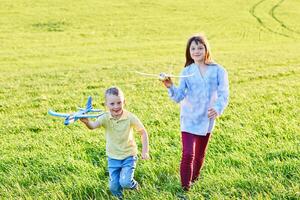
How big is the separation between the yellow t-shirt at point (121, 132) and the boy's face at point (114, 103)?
0.11 metres

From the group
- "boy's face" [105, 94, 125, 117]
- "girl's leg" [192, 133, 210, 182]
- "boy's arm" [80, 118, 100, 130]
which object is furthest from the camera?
"girl's leg" [192, 133, 210, 182]

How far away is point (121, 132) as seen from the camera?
4883mm

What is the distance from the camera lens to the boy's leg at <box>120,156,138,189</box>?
4867mm

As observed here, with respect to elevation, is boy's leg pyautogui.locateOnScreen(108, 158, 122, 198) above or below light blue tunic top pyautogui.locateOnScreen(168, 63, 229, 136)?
below

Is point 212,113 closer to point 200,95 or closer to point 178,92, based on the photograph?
point 200,95

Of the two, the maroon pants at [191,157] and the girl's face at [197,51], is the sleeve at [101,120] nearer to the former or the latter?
the maroon pants at [191,157]

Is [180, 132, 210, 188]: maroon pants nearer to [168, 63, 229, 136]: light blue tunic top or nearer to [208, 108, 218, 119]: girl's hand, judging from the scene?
[168, 63, 229, 136]: light blue tunic top

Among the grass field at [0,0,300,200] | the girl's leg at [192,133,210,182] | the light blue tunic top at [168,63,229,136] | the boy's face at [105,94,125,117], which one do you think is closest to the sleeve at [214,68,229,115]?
the light blue tunic top at [168,63,229,136]

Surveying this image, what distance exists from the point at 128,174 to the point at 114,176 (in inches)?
6.5

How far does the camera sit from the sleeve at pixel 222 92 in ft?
15.6

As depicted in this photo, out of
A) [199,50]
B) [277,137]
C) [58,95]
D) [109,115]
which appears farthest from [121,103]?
[58,95]

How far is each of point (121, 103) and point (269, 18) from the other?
34076 mm

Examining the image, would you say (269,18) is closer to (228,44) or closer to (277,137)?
(228,44)

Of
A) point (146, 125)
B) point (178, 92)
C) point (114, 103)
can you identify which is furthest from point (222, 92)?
point (146, 125)
